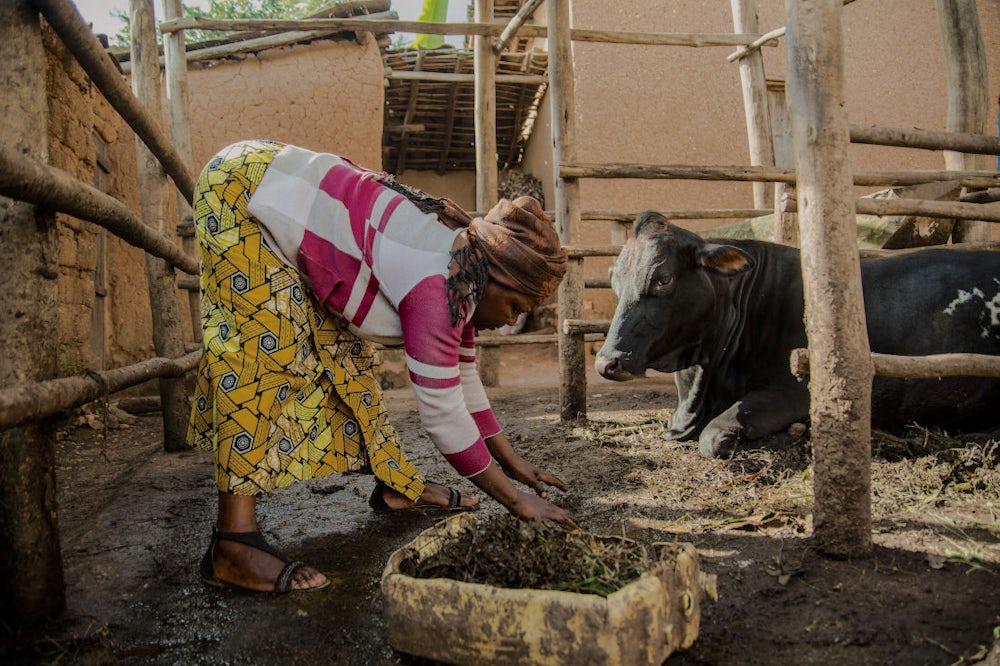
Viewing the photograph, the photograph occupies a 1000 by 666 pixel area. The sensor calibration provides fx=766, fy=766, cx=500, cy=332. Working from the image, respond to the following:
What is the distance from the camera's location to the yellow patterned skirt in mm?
2025

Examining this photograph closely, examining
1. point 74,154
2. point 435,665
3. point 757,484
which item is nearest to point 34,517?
point 435,665

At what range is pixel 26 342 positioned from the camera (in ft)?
5.32

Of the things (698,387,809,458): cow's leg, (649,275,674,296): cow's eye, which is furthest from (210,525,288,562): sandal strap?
(649,275,674,296): cow's eye

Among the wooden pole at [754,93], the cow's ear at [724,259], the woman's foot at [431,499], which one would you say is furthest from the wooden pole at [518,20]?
the woman's foot at [431,499]

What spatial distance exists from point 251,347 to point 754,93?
216 inches

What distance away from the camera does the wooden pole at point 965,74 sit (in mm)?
4598

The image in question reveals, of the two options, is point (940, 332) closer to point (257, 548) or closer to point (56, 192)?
point (257, 548)

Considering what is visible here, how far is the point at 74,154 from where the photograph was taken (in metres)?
4.25

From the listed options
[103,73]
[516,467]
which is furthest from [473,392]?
[103,73]

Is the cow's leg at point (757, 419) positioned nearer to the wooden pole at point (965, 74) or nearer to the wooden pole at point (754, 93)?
the wooden pole at point (965, 74)

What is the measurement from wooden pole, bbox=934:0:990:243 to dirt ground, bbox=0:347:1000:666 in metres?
2.61

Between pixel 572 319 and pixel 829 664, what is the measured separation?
2.86 metres

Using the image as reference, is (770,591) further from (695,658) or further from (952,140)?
(952,140)

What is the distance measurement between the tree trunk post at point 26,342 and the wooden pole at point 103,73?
0.17 meters
